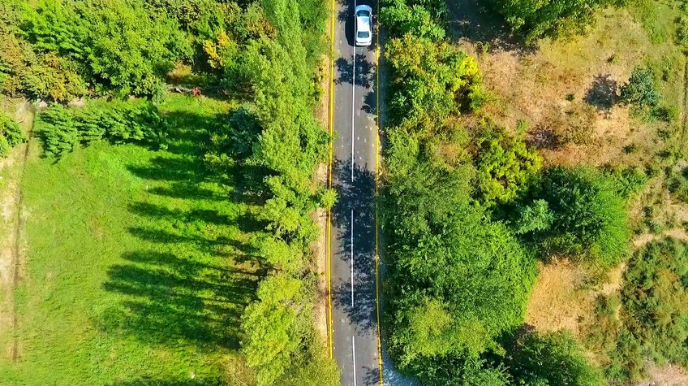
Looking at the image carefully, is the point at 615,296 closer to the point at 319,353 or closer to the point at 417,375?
the point at 417,375

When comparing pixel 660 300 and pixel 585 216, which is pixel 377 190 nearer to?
pixel 585 216

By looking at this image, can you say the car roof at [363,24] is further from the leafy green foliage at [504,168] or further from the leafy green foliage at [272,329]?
the leafy green foliage at [272,329]

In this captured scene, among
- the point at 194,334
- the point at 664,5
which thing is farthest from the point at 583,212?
the point at 194,334

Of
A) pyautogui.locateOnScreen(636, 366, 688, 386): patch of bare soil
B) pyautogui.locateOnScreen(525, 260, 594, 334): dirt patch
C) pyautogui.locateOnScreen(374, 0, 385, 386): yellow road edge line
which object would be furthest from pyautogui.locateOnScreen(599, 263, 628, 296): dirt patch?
pyautogui.locateOnScreen(374, 0, 385, 386): yellow road edge line

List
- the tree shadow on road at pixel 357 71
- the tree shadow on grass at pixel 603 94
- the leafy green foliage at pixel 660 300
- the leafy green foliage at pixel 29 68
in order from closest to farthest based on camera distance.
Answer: the leafy green foliage at pixel 29 68 → the leafy green foliage at pixel 660 300 → the tree shadow on grass at pixel 603 94 → the tree shadow on road at pixel 357 71

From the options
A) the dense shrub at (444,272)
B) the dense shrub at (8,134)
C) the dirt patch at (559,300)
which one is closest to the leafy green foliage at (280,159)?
the dense shrub at (444,272)
